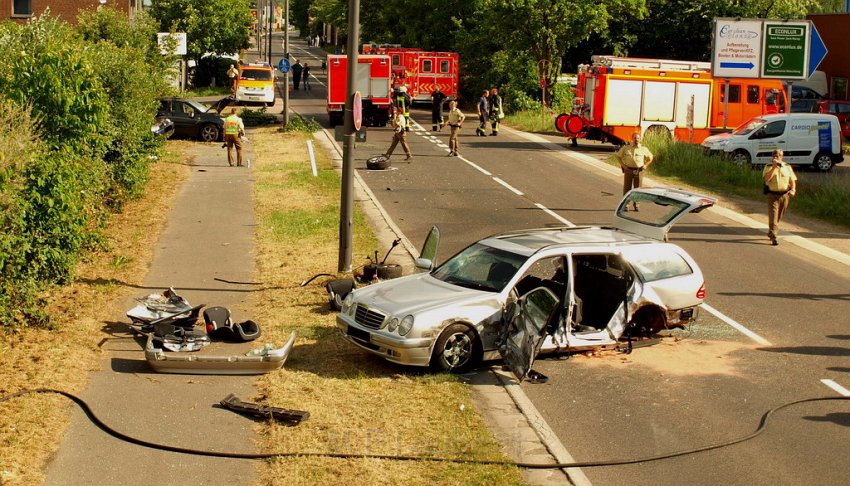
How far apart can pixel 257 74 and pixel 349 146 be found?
3830cm

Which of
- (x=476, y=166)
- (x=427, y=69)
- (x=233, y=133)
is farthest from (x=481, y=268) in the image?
(x=427, y=69)

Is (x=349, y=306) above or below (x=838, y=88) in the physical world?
below

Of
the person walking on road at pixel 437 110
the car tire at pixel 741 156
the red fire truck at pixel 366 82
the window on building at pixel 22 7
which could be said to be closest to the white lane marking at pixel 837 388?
the car tire at pixel 741 156

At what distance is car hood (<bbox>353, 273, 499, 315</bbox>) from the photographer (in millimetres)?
11391

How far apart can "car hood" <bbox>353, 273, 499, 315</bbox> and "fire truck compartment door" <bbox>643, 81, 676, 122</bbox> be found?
2646 centimetres

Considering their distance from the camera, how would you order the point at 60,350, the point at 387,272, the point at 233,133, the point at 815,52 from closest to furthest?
1. the point at 60,350
2. the point at 387,272
3. the point at 233,133
4. the point at 815,52

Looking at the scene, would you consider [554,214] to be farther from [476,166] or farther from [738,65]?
[738,65]

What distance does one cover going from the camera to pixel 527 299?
11.0 meters

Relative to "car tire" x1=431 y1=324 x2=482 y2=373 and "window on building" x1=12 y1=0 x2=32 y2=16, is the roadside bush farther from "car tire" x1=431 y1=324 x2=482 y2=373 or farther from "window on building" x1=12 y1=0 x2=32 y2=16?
"car tire" x1=431 y1=324 x2=482 y2=373

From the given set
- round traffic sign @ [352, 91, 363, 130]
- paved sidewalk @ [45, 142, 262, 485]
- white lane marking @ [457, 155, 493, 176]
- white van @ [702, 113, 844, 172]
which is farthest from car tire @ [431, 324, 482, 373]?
white van @ [702, 113, 844, 172]

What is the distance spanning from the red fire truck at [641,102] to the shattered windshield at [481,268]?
24958 millimetres

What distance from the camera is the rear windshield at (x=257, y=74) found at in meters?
52.5

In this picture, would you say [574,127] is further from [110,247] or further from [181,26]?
[181,26]

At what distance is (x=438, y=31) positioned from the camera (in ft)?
208
